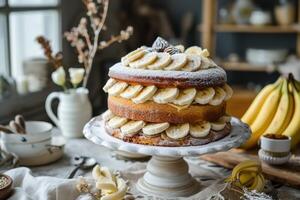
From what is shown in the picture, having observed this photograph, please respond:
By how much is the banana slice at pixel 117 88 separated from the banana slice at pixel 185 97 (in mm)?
127

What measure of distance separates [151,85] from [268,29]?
6.31 ft

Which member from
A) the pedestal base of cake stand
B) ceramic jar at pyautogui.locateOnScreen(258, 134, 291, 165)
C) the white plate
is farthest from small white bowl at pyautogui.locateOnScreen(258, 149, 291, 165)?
the pedestal base of cake stand

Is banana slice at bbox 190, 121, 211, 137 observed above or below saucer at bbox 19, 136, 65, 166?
above

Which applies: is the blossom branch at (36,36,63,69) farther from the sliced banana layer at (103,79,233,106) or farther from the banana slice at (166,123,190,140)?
the banana slice at (166,123,190,140)

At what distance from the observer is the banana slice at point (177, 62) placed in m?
1.09

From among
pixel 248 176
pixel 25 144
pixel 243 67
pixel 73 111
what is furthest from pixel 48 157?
pixel 243 67

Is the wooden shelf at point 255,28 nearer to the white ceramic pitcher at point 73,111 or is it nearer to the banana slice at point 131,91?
the white ceramic pitcher at point 73,111

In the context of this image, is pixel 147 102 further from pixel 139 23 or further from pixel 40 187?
pixel 139 23

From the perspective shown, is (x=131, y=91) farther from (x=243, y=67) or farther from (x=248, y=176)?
(x=243, y=67)

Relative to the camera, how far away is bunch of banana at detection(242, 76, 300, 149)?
1.36m

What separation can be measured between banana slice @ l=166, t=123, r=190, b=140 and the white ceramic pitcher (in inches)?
20.8

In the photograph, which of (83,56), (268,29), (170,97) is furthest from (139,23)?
(170,97)

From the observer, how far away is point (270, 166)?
1.26m

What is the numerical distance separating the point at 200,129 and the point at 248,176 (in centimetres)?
16
